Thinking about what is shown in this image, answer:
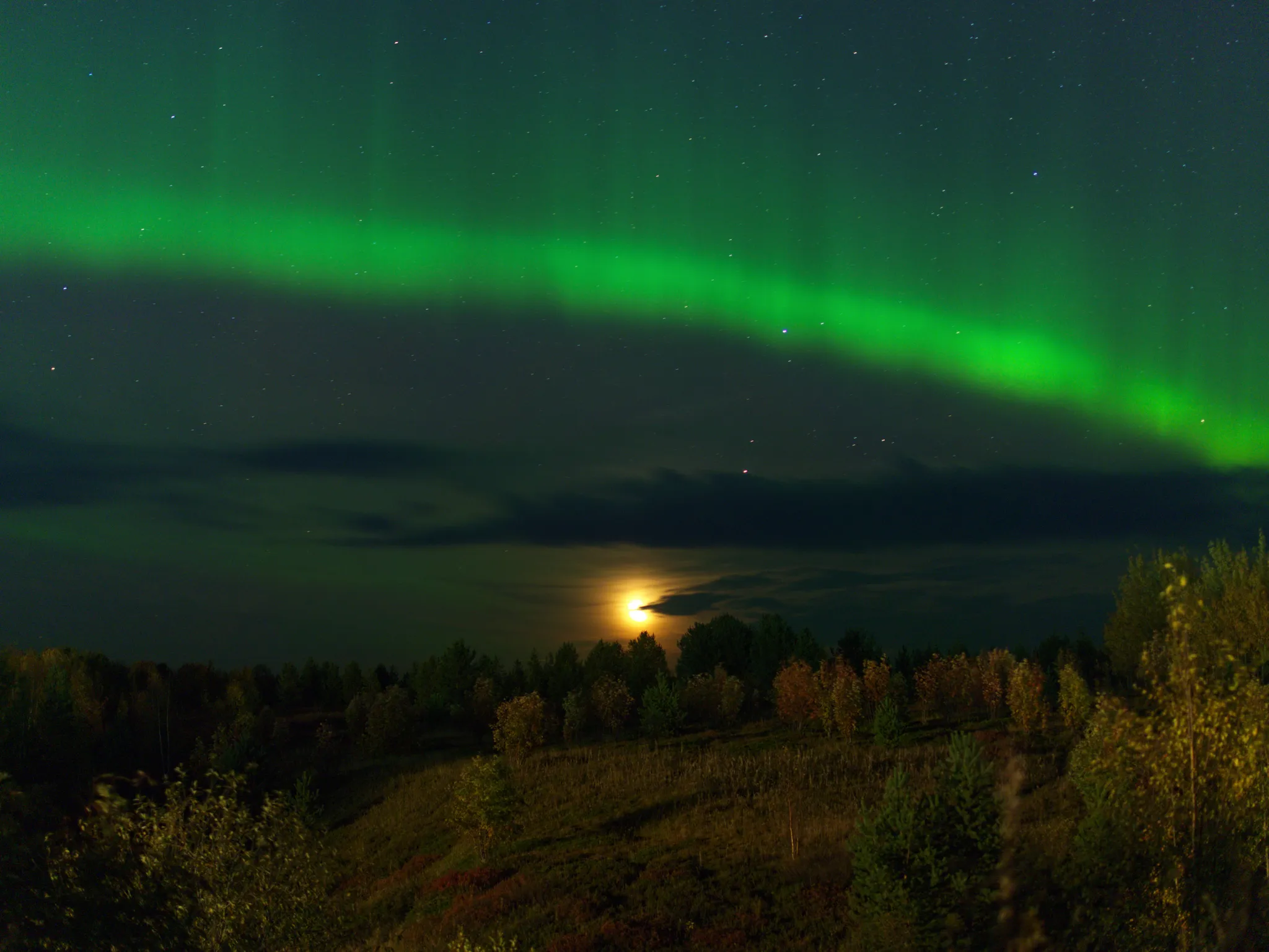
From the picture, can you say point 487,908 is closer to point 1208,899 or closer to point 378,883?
point 378,883

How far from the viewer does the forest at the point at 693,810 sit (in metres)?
13.4

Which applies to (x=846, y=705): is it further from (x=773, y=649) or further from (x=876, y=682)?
(x=773, y=649)

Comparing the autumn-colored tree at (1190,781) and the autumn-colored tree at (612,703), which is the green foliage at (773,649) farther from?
the autumn-colored tree at (1190,781)

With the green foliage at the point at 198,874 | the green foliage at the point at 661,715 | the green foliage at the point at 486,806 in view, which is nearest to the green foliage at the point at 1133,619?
the green foliage at the point at 661,715

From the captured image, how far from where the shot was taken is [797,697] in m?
69.8

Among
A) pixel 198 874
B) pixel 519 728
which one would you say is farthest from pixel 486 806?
pixel 519 728

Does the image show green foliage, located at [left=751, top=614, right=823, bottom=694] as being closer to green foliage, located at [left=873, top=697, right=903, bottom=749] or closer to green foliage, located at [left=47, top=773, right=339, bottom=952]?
green foliage, located at [left=873, top=697, right=903, bottom=749]

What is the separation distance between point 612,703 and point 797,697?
17.6 meters

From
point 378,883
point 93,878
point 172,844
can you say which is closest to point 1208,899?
point 93,878

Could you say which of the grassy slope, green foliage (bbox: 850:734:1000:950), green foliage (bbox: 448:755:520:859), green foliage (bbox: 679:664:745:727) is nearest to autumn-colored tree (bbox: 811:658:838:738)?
the grassy slope

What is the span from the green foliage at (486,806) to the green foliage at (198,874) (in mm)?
22822

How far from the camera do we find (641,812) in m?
45.0

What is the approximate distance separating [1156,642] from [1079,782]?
10488mm

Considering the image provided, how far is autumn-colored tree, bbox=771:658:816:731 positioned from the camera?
69438 mm
